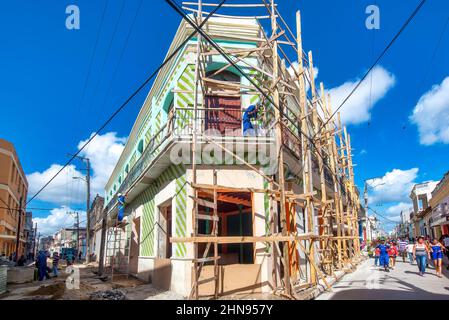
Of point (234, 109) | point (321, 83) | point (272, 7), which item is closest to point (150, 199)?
point (234, 109)

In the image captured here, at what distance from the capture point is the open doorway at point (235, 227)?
10.1 metres

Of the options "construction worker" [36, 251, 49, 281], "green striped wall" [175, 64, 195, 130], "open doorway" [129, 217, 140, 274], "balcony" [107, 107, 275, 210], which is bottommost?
"construction worker" [36, 251, 49, 281]

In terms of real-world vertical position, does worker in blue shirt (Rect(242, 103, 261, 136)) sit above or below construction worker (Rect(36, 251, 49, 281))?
above

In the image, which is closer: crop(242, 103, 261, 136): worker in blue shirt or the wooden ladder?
the wooden ladder

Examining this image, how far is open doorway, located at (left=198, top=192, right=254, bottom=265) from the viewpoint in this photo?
33.2ft

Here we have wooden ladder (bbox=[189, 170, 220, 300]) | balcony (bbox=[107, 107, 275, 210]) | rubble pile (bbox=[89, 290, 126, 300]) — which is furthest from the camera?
balcony (bbox=[107, 107, 275, 210])

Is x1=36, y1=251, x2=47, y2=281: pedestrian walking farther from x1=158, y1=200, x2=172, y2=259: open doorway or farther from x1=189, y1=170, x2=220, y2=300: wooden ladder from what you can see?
x1=189, y1=170, x2=220, y2=300: wooden ladder

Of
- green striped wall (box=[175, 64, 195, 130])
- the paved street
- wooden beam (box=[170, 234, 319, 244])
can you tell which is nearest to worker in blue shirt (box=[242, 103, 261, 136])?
green striped wall (box=[175, 64, 195, 130])

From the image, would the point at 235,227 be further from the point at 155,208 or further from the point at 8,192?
the point at 8,192

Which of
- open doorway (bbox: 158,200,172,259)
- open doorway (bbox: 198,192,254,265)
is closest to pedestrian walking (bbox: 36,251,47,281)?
open doorway (bbox: 158,200,172,259)

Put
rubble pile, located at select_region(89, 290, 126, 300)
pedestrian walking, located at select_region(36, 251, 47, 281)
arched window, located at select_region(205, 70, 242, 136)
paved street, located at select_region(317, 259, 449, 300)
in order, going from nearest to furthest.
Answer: paved street, located at select_region(317, 259, 449, 300) → rubble pile, located at select_region(89, 290, 126, 300) → arched window, located at select_region(205, 70, 242, 136) → pedestrian walking, located at select_region(36, 251, 47, 281)
